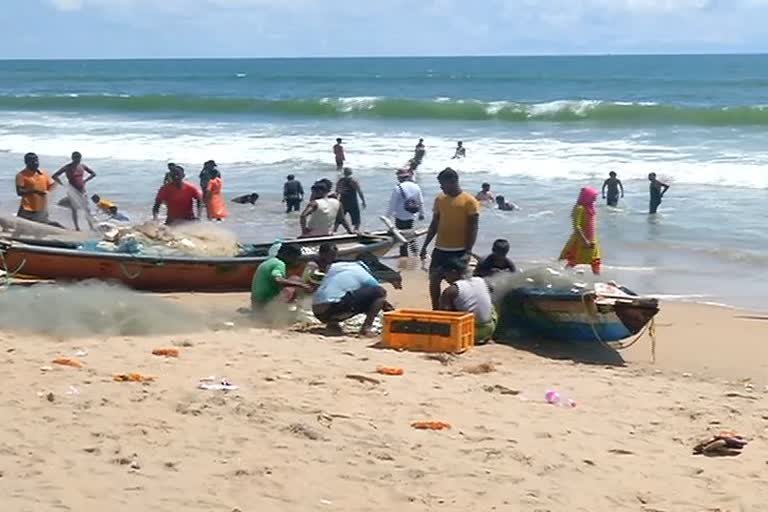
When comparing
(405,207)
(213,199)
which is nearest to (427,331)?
(405,207)

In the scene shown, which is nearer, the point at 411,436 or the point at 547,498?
the point at 547,498

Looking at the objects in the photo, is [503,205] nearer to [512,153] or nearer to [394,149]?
[512,153]

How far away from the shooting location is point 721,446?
7.14 metres

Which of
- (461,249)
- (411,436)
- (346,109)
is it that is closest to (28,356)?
(411,436)

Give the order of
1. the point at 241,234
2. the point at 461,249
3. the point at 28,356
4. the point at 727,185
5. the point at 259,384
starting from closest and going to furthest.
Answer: the point at 259,384 → the point at 28,356 → the point at 461,249 → the point at 241,234 → the point at 727,185

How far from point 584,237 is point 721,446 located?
17.9 ft

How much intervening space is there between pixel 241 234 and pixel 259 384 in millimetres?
10302

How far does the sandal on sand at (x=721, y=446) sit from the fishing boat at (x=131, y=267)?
17.2ft

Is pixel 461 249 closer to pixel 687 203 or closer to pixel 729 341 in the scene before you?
pixel 729 341

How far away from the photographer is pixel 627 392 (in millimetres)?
8656

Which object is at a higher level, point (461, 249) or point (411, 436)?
point (461, 249)

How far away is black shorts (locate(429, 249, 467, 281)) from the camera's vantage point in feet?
34.9

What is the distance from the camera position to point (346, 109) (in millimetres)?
50031

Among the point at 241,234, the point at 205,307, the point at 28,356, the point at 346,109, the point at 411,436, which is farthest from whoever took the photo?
the point at 346,109
